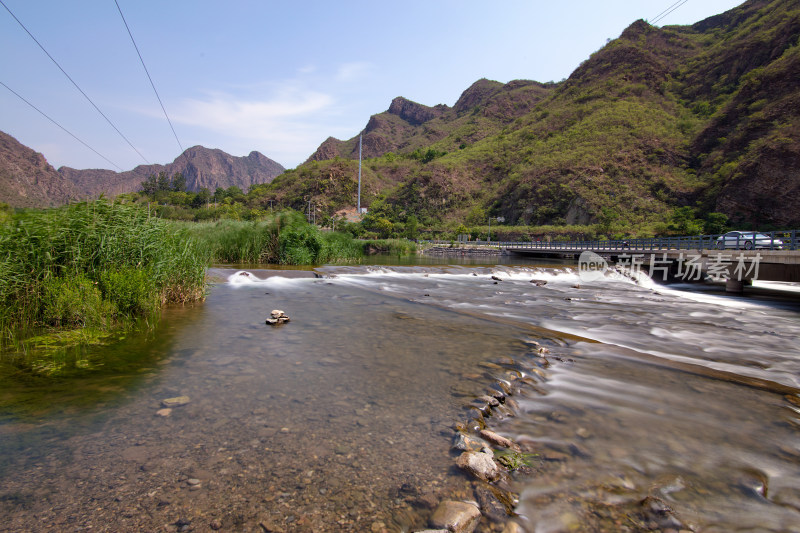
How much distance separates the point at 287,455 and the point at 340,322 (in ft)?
20.5

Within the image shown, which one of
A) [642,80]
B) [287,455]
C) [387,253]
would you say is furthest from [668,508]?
[642,80]

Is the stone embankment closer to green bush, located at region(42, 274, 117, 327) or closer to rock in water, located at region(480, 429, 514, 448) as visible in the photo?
green bush, located at region(42, 274, 117, 327)

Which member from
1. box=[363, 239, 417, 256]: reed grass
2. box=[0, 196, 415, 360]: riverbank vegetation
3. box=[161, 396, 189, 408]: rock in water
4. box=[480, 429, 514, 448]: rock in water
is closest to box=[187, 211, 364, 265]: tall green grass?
box=[0, 196, 415, 360]: riverbank vegetation

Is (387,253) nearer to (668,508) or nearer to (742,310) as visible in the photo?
(742,310)

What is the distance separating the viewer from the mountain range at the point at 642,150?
56.0 meters

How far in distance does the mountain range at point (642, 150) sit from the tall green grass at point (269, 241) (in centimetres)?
2004

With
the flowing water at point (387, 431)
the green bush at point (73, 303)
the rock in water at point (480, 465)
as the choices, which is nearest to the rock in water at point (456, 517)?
the flowing water at point (387, 431)

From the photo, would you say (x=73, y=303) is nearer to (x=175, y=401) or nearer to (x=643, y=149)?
(x=175, y=401)

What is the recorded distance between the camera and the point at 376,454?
11.5 feet

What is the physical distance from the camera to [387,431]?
13.0ft

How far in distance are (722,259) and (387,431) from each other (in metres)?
21.9

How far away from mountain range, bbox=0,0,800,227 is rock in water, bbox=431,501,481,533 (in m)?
40.4

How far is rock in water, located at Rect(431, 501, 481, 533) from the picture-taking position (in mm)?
2541

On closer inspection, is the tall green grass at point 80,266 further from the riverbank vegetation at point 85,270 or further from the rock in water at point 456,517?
the rock in water at point 456,517
